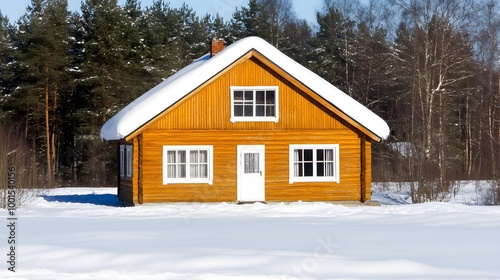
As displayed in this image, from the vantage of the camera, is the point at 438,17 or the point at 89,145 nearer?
the point at 438,17

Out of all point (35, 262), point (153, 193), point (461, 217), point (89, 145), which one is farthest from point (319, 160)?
point (89, 145)

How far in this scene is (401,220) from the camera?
19.4 m

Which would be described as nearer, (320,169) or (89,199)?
(320,169)

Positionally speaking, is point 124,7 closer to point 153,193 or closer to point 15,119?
point 15,119

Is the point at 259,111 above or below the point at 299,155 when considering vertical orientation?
above

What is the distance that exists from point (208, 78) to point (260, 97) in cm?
195

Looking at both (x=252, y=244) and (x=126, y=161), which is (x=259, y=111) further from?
(x=252, y=244)

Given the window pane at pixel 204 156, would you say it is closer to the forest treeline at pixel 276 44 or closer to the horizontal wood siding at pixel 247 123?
the horizontal wood siding at pixel 247 123

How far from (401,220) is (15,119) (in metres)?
31.5

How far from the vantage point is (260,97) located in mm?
25828

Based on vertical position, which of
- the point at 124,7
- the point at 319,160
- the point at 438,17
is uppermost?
the point at 124,7

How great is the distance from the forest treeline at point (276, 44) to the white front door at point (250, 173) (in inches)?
412

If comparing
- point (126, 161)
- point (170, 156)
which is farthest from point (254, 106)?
point (126, 161)

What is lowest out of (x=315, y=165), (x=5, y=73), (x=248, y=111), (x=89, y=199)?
(x=89, y=199)
